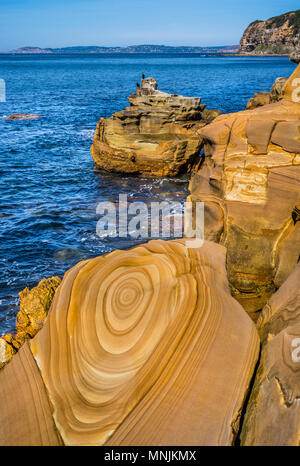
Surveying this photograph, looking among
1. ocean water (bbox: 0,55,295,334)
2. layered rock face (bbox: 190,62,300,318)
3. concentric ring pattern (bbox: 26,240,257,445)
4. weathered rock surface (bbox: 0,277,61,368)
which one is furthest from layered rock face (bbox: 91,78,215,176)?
concentric ring pattern (bbox: 26,240,257,445)

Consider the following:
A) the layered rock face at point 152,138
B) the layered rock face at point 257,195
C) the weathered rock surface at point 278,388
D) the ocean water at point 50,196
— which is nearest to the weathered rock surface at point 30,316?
A: the ocean water at point 50,196

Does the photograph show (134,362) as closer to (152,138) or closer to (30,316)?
(30,316)

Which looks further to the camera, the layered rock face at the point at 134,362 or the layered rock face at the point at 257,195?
the layered rock face at the point at 257,195

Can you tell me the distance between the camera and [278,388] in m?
3.52

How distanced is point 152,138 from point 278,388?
19.5 meters

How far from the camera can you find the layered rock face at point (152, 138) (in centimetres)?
2036

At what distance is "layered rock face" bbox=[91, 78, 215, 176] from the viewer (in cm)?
2036

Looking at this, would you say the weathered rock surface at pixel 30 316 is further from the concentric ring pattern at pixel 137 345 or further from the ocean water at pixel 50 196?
the ocean water at pixel 50 196

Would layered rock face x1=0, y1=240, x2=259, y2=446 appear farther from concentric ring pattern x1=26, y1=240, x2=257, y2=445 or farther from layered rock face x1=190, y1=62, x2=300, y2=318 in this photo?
layered rock face x1=190, y1=62, x2=300, y2=318

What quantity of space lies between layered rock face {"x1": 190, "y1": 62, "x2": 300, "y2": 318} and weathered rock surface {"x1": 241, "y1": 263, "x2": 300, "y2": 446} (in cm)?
345

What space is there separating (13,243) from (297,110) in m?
10.4

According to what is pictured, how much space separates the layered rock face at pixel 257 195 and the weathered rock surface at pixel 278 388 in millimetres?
3451
